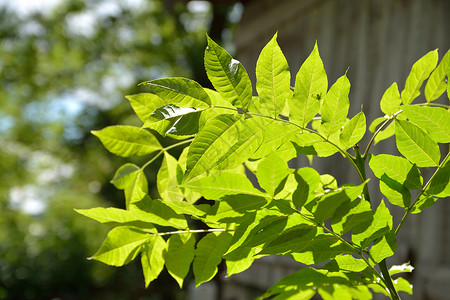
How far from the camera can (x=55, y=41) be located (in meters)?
11.9

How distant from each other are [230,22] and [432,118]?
1210 cm

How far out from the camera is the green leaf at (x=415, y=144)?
1.57 ft

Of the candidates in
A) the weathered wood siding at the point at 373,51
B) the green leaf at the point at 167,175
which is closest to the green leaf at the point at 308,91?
the green leaf at the point at 167,175

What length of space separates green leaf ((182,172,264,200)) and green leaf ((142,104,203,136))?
0.22 feet

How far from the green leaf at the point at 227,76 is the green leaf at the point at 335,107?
87 mm

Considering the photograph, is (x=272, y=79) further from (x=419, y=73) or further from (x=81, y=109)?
(x=81, y=109)

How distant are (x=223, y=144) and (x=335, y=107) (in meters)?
0.14

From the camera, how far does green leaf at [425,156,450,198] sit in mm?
476

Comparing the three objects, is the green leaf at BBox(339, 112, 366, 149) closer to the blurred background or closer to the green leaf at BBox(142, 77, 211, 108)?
the green leaf at BBox(142, 77, 211, 108)

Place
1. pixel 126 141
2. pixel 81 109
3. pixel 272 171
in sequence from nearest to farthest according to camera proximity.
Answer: pixel 272 171, pixel 126 141, pixel 81 109

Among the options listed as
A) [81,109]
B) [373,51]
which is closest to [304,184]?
[373,51]

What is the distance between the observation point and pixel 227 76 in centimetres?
49

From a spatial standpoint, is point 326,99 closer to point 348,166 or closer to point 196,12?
point 348,166

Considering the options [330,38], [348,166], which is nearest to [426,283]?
[348,166]
